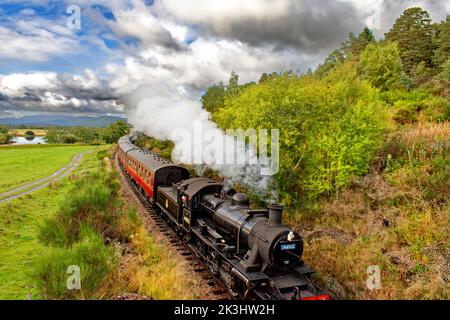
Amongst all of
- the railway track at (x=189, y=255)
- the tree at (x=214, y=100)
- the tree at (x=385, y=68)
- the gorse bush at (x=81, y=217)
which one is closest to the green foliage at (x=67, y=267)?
the gorse bush at (x=81, y=217)

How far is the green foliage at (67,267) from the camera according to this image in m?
7.67

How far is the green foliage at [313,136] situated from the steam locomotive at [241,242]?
16.5ft

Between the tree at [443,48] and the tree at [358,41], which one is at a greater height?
the tree at [358,41]

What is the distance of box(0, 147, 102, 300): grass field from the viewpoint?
9719 millimetres

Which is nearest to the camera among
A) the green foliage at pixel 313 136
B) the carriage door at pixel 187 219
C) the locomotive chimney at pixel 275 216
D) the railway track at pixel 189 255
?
the locomotive chimney at pixel 275 216

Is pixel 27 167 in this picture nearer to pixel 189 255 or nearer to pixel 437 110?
pixel 189 255

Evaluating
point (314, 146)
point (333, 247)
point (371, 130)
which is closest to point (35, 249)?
point (333, 247)

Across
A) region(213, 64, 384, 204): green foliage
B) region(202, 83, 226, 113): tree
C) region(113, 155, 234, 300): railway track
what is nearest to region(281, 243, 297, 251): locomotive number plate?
region(113, 155, 234, 300): railway track

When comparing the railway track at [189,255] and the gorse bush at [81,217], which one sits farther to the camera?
the gorse bush at [81,217]

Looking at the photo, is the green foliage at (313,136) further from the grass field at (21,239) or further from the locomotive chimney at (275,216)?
the grass field at (21,239)

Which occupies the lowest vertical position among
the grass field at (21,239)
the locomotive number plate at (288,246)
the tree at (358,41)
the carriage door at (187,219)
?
the grass field at (21,239)

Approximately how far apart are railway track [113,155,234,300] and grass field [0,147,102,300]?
5513 millimetres

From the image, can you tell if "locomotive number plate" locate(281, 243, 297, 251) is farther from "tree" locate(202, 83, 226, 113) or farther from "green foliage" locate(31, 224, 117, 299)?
"tree" locate(202, 83, 226, 113)

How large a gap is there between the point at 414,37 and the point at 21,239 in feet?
171
